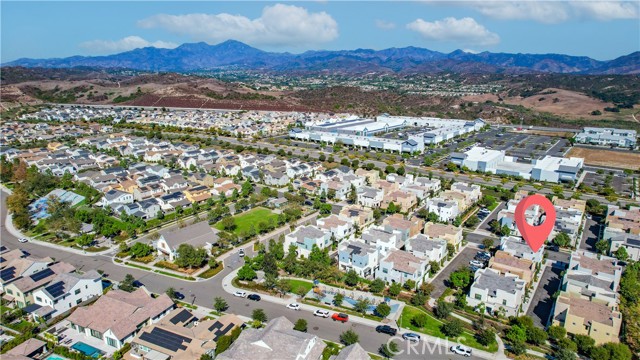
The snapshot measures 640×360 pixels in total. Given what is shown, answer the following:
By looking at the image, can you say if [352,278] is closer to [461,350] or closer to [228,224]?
[461,350]

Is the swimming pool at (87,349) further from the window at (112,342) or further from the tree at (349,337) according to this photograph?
the tree at (349,337)

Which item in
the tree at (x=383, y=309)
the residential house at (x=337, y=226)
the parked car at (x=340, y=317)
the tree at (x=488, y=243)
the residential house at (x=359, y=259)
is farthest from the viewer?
the residential house at (x=337, y=226)

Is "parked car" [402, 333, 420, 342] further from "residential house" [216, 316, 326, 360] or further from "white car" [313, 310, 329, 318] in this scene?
"residential house" [216, 316, 326, 360]

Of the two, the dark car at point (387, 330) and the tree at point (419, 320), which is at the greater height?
the tree at point (419, 320)

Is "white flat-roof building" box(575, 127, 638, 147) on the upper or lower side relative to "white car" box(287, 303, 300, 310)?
upper

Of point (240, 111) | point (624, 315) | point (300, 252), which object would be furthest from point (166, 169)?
point (240, 111)

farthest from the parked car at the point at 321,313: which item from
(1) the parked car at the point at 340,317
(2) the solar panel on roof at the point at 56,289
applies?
(2) the solar panel on roof at the point at 56,289

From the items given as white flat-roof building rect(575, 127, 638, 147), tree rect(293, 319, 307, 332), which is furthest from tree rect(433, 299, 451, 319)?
white flat-roof building rect(575, 127, 638, 147)
